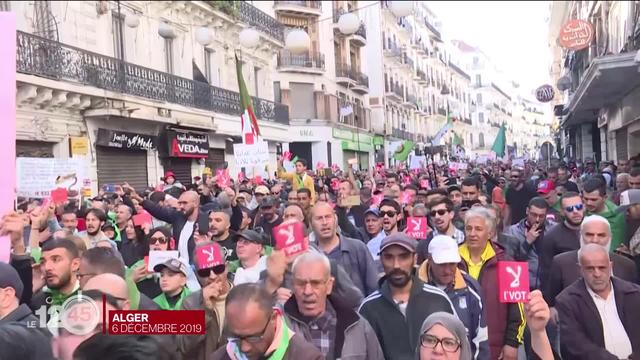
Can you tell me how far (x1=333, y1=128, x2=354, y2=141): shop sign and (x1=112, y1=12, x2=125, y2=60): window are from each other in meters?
20.9

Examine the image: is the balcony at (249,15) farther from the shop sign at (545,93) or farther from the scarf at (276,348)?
the scarf at (276,348)

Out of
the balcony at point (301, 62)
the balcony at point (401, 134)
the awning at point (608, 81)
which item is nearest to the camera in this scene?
the awning at point (608, 81)

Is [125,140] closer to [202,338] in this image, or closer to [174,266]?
[174,266]

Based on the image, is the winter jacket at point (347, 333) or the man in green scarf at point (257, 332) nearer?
the man in green scarf at point (257, 332)

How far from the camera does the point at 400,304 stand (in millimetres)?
4246

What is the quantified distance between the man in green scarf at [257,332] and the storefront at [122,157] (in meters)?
13.3

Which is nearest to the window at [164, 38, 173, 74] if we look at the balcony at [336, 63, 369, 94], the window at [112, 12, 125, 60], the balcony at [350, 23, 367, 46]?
the window at [112, 12, 125, 60]

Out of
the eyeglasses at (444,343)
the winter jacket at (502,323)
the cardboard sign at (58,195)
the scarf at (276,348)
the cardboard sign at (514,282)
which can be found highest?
the cardboard sign at (58,195)

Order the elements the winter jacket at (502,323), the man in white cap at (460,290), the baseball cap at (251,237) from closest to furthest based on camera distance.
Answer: the man in white cap at (460,290)
the winter jacket at (502,323)
the baseball cap at (251,237)

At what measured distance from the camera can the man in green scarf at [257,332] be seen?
116 inches

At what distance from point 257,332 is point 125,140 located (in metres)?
14.2

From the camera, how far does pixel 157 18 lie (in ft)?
61.8

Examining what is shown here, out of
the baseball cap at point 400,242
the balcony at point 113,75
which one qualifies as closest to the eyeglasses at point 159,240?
the baseball cap at point 400,242

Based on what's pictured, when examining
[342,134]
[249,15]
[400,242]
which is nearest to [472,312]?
[400,242]
